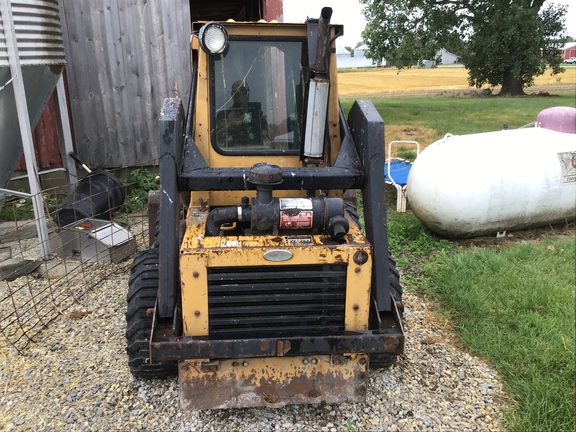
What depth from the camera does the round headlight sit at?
2.98 meters

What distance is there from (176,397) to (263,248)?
1263 millimetres

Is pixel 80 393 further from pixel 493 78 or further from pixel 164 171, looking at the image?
pixel 493 78

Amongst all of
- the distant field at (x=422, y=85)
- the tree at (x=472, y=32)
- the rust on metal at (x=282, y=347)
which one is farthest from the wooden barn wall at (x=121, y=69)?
the distant field at (x=422, y=85)

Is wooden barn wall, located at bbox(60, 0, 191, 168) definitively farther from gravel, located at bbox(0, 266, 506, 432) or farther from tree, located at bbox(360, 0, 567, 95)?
tree, located at bbox(360, 0, 567, 95)

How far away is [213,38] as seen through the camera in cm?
301

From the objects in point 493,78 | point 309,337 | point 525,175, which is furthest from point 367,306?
point 493,78

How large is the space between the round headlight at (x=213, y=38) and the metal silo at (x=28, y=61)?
2941 millimetres

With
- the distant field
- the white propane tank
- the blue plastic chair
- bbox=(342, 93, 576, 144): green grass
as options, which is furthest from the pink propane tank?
the distant field

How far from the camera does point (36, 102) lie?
18.6ft

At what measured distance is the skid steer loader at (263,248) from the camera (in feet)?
9.02

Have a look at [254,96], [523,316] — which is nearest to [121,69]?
[254,96]

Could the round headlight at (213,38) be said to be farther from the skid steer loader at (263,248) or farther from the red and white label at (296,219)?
the red and white label at (296,219)

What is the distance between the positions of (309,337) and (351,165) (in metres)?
1.08

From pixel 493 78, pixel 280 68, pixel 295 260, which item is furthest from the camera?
pixel 493 78
